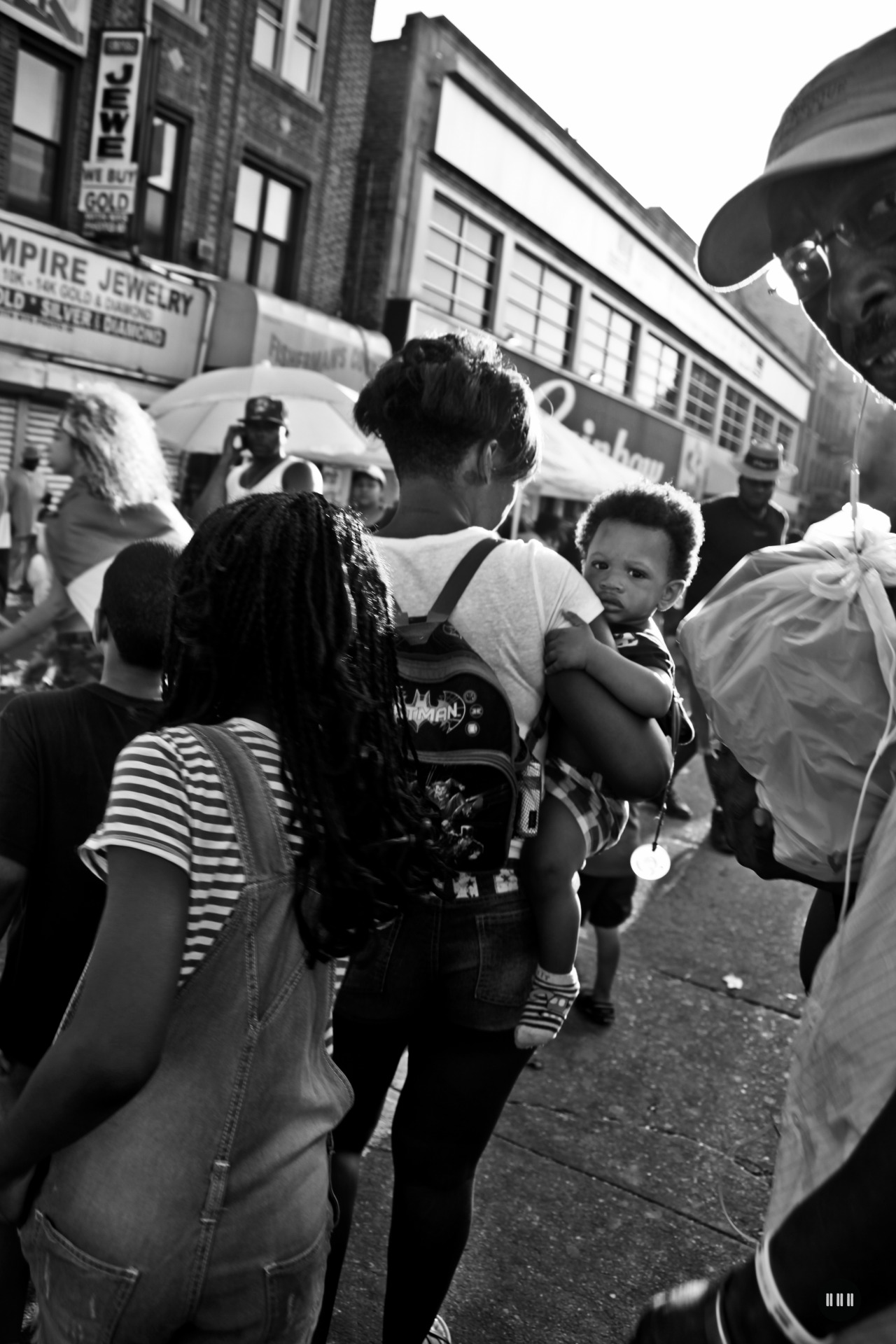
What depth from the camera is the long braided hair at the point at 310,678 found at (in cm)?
135

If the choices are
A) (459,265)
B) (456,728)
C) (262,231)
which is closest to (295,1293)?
(456,728)

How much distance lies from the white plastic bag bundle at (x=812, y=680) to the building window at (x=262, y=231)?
45.4 feet

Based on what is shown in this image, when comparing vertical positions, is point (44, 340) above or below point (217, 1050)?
above

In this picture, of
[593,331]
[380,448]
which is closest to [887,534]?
[380,448]

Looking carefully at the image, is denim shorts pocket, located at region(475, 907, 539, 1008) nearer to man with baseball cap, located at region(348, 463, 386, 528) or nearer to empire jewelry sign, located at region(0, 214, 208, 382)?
man with baseball cap, located at region(348, 463, 386, 528)

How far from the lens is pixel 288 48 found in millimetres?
14141

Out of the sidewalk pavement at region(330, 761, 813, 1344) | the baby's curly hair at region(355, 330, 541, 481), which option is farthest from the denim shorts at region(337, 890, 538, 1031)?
the sidewalk pavement at region(330, 761, 813, 1344)

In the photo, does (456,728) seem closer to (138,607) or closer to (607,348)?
(138,607)

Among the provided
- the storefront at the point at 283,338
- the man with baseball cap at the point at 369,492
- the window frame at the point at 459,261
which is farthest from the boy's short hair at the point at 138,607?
the window frame at the point at 459,261

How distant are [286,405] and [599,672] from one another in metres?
6.49

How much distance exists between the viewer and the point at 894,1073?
91 cm

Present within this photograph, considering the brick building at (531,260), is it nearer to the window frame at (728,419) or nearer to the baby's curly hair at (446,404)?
the window frame at (728,419)

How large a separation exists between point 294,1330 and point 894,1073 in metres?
0.87

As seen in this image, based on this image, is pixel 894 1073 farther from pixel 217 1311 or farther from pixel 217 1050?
pixel 217 1311
